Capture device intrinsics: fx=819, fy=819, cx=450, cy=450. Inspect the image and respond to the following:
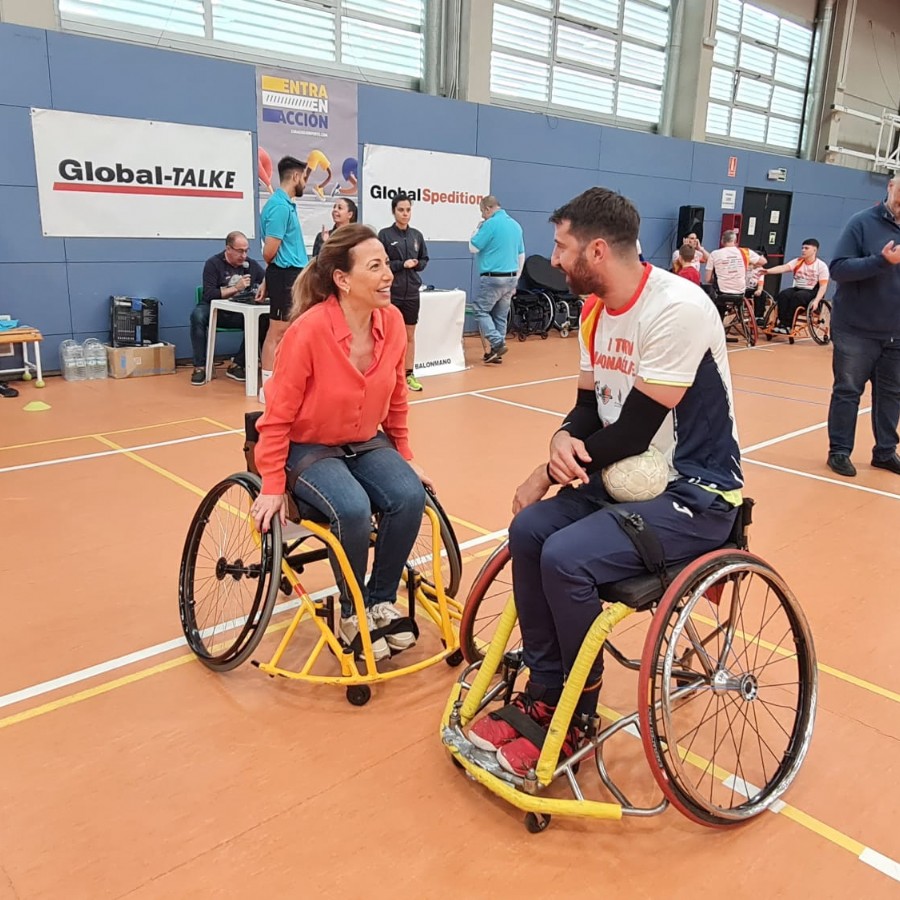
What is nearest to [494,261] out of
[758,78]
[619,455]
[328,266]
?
[328,266]

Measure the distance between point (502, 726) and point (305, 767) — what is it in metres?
0.47

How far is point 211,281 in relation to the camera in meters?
6.28

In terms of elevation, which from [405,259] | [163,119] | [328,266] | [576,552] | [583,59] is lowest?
[576,552]

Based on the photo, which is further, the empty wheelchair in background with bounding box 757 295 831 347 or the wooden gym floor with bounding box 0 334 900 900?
the empty wheelchair in background with bounding box 757 295 831 347

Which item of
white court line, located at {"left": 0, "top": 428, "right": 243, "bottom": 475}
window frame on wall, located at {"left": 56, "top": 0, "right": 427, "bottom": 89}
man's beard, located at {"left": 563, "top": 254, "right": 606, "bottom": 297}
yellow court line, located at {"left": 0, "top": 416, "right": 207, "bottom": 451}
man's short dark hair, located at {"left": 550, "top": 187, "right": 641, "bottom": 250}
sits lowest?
yellow court line, located at {"left": 0, "top": 416, "right": 207, "bottom": 451}

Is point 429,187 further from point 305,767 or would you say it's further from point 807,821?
point 807,821

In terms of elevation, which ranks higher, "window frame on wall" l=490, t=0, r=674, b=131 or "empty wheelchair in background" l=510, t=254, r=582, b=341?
"window frame on wall" l=490, t=0, r=674, b=131

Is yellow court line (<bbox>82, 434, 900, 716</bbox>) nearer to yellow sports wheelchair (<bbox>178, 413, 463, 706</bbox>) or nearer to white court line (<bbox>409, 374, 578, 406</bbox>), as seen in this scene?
yellow sports wheelchair (<bbox>178, 413, 463, 706</bbox>)

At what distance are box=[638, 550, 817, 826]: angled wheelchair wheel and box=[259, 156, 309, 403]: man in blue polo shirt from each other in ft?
11.1

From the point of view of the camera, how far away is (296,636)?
2.49 m

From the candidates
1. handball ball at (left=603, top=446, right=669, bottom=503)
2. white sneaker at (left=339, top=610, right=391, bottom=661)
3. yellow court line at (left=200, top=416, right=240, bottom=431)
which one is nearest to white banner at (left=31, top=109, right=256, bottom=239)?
yellow court line at (left=200, top=416, right=240, bottom=431)

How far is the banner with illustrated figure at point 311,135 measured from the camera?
686 centimetres

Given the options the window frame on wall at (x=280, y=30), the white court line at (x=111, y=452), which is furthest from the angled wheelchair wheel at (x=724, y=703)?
the window frame on wall at (x=280, y=30)

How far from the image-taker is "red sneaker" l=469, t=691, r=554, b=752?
1778 mm
